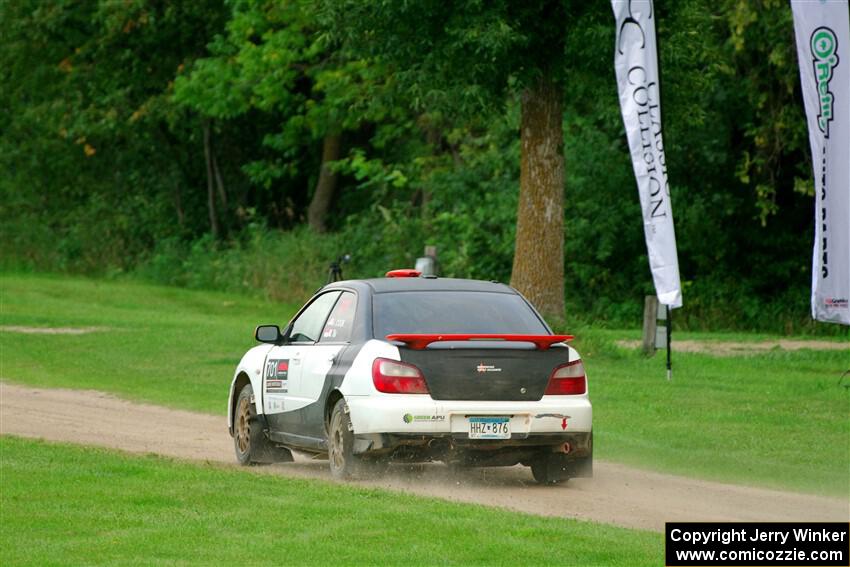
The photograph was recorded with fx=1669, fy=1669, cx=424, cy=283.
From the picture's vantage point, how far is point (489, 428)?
12297 millimetres

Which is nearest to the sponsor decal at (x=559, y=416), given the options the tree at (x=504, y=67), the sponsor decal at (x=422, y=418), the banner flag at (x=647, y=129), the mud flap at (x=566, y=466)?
the mud flap at (x=566, y=466)

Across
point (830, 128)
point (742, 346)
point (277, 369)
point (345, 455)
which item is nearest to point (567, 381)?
point (345, 455)

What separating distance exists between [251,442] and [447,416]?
2.70 m

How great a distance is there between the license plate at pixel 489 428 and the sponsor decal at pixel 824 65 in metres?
6.20

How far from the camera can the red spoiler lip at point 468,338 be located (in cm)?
1233

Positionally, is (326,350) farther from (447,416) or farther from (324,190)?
(324,190)

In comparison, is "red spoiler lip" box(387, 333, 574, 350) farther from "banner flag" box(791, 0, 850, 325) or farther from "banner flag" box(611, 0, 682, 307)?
"banner flag" box(611, 0, 682, 307)

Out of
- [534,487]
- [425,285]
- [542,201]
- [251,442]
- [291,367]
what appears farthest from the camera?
[542,201]

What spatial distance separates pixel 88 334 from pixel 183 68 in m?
20.6

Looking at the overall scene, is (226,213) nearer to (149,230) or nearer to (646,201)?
(149,230)

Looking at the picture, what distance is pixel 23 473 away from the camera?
12.5 meters

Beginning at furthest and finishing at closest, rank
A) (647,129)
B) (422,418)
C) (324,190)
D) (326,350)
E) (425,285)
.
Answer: (324,190)
(647,129)
(425,285)
(326,350)
(422,418)

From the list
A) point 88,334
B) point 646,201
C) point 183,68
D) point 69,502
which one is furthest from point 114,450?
point 183,68

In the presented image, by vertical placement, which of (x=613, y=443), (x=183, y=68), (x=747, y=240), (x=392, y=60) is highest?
(x=183, y=68)
